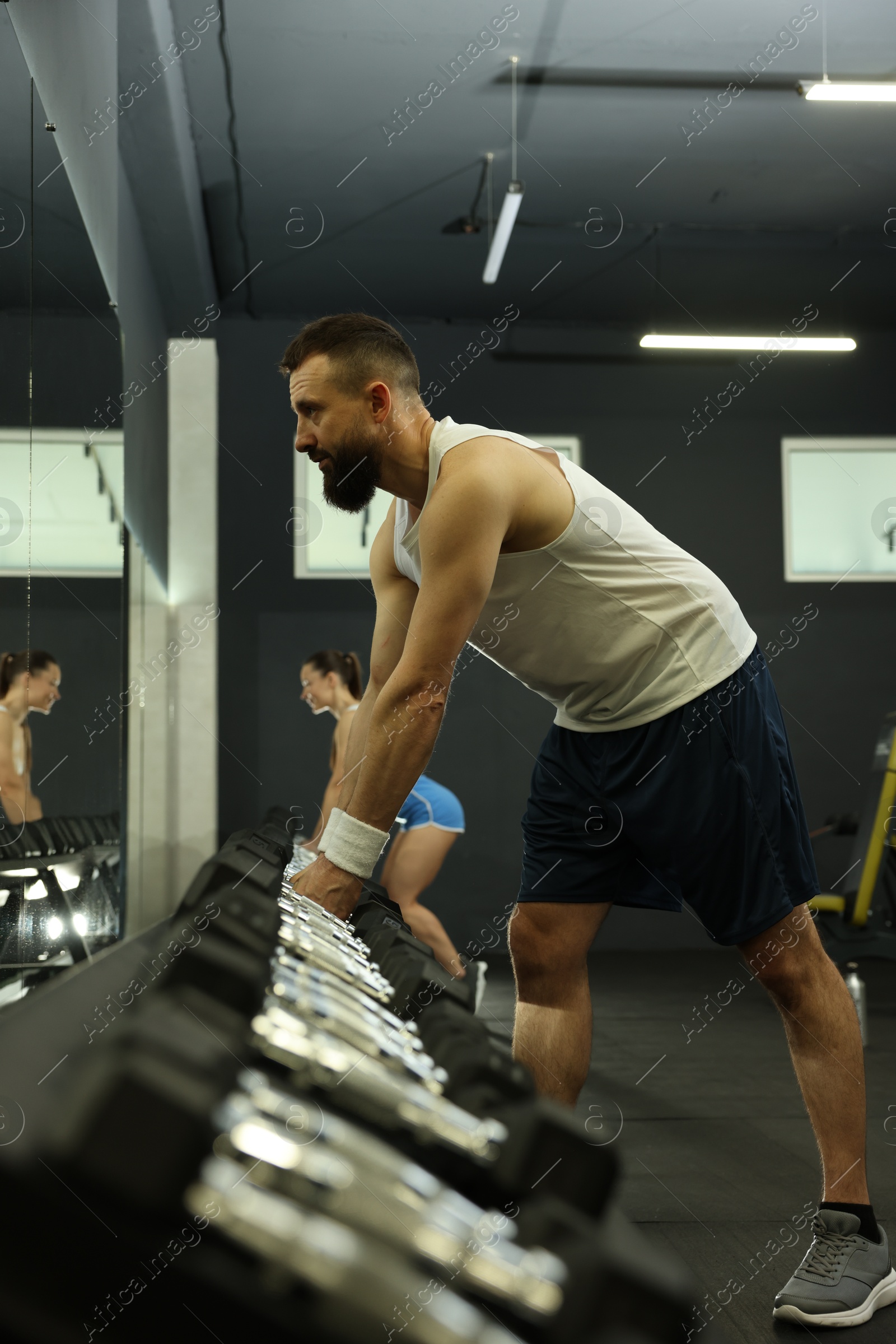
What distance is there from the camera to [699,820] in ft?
4.85

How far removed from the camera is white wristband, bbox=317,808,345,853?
3.48 feet

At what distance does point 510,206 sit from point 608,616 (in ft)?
12.8

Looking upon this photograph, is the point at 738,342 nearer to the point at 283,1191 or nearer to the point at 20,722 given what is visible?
the point at 20,722

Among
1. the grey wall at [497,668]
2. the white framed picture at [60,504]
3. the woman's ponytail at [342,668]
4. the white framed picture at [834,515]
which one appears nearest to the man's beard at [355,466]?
the white framed picture at [60,504]

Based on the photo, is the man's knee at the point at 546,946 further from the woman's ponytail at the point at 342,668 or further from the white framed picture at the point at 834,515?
the white framed picture at the point at 834,515

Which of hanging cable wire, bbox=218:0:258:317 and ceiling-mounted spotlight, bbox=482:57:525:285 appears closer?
hanging cable wire, bbox=218:0:258:317

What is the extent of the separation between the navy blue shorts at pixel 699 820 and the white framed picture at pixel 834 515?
5636 millimetres

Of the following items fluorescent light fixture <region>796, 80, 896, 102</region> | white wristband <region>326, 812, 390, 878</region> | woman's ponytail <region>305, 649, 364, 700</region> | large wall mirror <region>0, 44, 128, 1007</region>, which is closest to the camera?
white wristband <region>326, 812, 390, 878</region>

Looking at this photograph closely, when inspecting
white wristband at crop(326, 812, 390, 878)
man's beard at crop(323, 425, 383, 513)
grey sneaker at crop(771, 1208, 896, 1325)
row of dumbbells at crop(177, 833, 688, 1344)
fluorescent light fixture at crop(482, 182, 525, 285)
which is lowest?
grey sneaker at crop(771, 1208, 896, 1325)

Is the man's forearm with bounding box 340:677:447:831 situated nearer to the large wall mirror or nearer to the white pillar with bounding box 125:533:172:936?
the large wall mirror

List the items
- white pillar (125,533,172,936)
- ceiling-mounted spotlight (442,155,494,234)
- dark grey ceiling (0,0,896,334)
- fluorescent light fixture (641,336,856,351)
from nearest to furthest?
dark grey ceiling (0,0,896,334) → white pillar (125,533,172,936) → ceiling-mounted spotlight (442,155,494,234) → fluorescent light fixture (641,336,856,351)

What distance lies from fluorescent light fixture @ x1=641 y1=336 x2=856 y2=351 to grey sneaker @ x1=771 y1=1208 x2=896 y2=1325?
507 centimetres

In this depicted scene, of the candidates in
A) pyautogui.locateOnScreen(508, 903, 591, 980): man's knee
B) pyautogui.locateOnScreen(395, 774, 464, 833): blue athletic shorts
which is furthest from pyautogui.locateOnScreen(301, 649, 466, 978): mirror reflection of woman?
pyautogui.locateOnScreen(508, 903, 591, 980): man's knee

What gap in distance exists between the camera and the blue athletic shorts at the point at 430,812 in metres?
3.95
